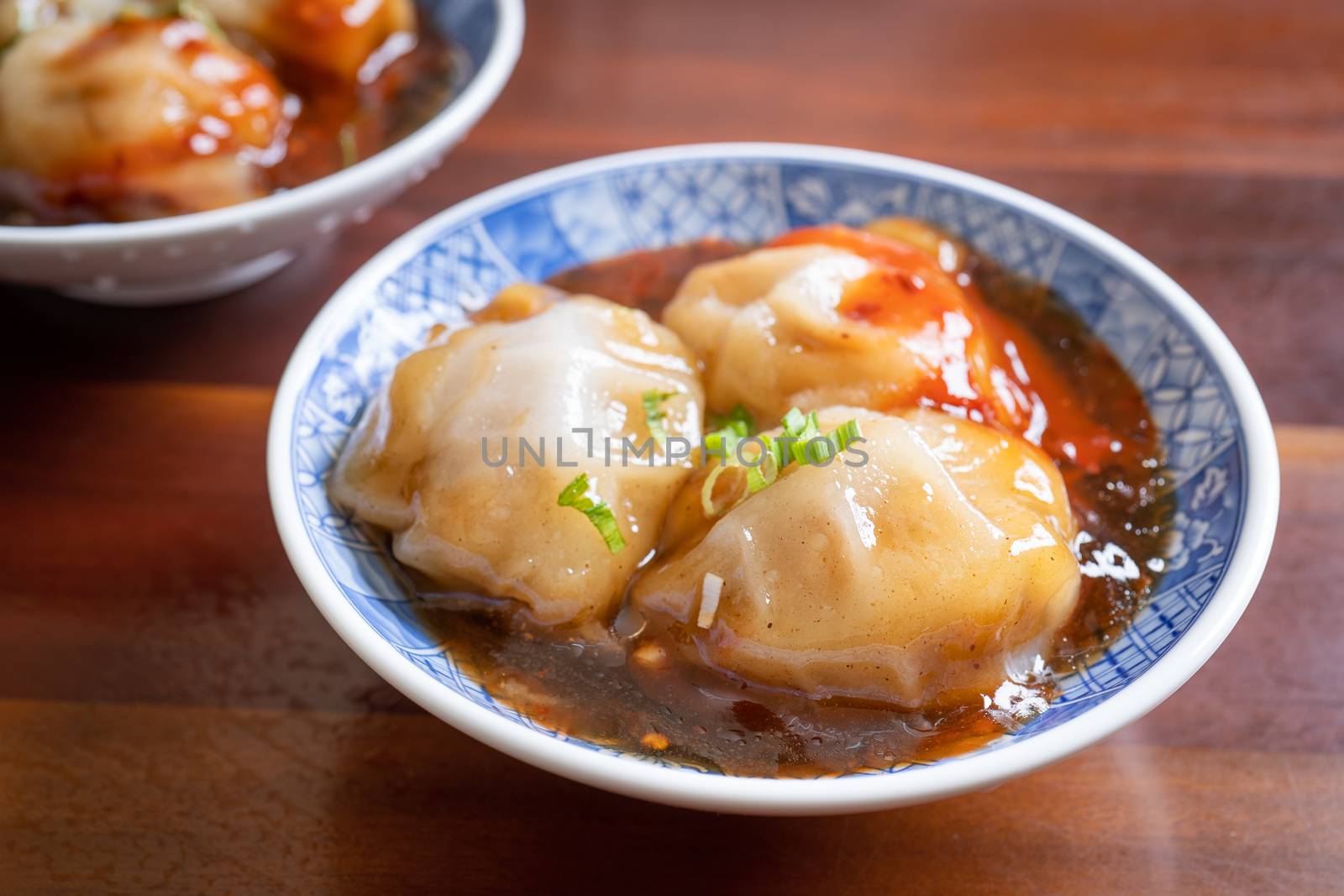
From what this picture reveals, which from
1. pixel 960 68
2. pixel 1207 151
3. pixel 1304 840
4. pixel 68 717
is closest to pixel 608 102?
pixel 960 68

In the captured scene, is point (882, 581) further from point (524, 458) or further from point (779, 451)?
point (524, 458)

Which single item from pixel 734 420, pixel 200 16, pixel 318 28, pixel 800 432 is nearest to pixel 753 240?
pixel 734 420

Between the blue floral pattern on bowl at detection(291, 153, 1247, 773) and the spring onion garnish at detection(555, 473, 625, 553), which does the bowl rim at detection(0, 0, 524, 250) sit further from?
the spring onion garnish at detection(555, 473, 625, 553)

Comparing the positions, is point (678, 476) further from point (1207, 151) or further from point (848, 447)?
point (1207, 151)

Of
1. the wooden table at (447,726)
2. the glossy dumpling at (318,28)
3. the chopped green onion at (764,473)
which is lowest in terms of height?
the wooden table at (447,726)

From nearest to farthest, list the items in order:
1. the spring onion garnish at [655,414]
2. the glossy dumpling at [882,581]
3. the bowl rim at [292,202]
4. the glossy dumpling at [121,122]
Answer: the glossy dumpling at [882,581] → the spring onion garnish at [655,414] → the bowl rim at [292,202] → the glossy dumpling at [121,122]

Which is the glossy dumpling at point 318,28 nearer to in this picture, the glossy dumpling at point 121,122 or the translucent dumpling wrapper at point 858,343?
the glossy dumpling at point 121,122

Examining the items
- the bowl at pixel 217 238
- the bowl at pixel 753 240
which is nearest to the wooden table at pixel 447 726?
the bowl at pixel 217 238
